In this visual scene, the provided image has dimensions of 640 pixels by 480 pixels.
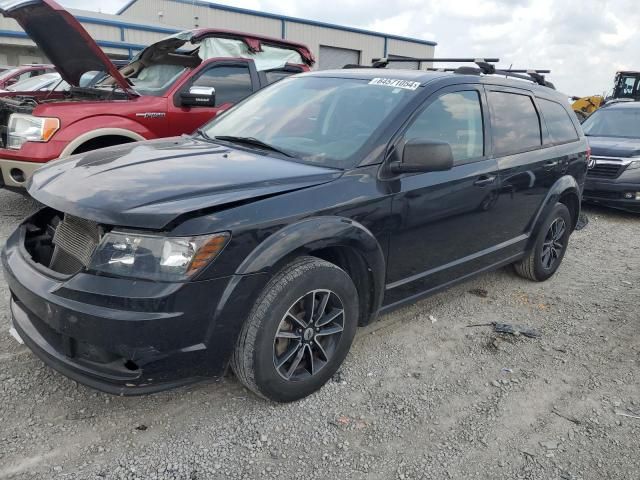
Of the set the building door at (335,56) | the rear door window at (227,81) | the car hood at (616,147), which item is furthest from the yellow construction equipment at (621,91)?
the rear door window at (227,81)

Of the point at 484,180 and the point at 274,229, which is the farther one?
the point at 484,180

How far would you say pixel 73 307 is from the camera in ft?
7.19

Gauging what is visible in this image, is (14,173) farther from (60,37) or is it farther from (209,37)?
(209,37)

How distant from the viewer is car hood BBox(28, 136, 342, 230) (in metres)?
2.24

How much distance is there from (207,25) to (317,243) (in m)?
28.1

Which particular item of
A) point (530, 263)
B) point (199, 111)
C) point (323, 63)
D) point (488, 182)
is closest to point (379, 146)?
point (488, 182)

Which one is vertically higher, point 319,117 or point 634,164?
point 319,117

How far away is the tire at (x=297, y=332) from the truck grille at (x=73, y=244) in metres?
0.82

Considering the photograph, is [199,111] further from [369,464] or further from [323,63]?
[323,63]

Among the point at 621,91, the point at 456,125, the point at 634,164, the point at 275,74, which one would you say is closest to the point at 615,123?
the point at 634,164

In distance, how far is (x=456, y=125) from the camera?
3523 millimetres

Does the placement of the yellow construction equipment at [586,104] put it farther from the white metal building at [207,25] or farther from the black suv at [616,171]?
the black suv at [616,171]

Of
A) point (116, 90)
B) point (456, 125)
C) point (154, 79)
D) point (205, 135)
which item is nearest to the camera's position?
point (456, 125)

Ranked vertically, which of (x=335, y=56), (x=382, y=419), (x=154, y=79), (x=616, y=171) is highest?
(x=335, y=56)
